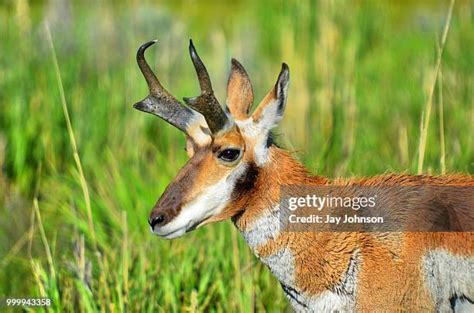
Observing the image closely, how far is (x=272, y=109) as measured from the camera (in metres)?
2.92

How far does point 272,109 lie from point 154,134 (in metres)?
3.48

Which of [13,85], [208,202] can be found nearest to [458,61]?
[13,85]

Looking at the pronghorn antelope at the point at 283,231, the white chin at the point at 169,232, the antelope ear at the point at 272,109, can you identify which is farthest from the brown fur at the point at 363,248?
the white chin at the point at 169,232

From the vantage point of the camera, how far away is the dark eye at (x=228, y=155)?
2852 millimetres

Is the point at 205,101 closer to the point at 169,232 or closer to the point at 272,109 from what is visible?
the point at 272,109

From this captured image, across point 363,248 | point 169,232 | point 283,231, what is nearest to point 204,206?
point 169,232

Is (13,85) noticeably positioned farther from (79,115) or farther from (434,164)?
(434,164)

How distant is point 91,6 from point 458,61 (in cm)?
392

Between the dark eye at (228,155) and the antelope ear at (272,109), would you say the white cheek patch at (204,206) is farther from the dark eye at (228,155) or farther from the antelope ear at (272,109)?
the antelope ear at (272,109)

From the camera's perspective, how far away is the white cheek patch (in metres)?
2.77

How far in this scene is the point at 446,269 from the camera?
2789 millimetres

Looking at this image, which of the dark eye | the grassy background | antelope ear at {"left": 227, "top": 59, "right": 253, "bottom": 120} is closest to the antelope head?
the dark eye

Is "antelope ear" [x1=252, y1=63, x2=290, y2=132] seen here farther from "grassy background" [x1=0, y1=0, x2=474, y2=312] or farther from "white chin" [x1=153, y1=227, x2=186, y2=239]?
"white chin" [x1=153, y1=227, x2=186, y2=239]

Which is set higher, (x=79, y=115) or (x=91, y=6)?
(x=91, y=6)
